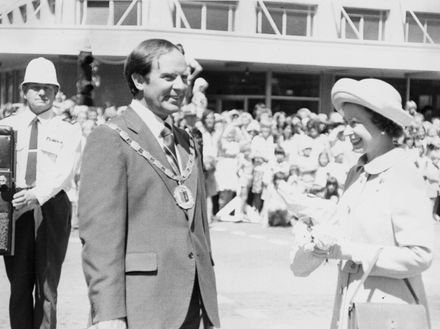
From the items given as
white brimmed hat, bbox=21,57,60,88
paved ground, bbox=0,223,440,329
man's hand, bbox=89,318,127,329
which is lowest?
paved ground, bbox=0,223,440,329

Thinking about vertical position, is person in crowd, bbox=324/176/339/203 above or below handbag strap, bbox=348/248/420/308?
above

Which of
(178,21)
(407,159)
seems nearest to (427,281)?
(407,159)

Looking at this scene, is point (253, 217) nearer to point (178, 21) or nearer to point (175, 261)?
point (175, 261)

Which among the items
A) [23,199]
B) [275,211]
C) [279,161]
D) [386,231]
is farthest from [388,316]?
[279,161]

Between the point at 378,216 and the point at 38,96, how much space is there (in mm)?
3431

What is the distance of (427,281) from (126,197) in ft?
25.8

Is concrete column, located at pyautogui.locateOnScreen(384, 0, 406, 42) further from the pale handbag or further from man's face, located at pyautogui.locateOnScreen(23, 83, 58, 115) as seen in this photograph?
the pale handbag

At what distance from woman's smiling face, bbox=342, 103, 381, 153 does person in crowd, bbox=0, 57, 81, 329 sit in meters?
2.80

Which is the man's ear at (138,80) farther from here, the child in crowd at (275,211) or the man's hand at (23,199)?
the child in crowd at (275,211)

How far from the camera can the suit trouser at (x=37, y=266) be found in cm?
689

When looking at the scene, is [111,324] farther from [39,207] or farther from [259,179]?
[259,179]

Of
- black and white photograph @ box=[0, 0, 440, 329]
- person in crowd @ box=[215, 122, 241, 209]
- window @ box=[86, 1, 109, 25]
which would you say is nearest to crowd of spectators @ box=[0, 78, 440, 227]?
person in crowd @ box=[215, 122, 241, 209]

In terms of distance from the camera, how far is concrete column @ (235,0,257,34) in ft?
125

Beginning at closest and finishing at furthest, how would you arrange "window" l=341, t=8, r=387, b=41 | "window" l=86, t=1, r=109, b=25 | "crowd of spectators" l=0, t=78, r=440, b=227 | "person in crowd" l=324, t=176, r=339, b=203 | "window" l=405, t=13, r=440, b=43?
"person in crowd" l=324, t=176, r=339, b=203 → "crowd of spectators" l=0, t=78, r=440, b=227 → "window" l=86, t=1, r=109, b=25 → "window" l=341, t=8, r=387, b=41 → "window" l=405, t=13, r=440, b=43
